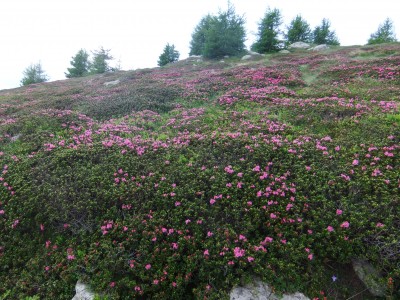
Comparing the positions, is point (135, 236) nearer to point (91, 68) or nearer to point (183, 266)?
point (183, 266)

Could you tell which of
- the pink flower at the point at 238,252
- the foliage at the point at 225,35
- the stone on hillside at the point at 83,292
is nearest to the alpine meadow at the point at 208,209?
the pink flower at the point at 238,252

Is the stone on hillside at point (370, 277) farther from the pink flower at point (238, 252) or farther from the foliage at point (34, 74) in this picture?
the foliage at point (34, 74)

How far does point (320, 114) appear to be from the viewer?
11.8 meters

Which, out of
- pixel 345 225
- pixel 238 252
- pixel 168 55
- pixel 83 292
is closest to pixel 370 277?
pixel 345 225

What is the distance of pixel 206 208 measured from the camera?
656 cm

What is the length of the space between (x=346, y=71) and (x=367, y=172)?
16338 millimetres

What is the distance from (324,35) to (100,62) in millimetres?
44850

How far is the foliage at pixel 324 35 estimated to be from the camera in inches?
1853

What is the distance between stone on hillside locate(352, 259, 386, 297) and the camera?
16.1 feet

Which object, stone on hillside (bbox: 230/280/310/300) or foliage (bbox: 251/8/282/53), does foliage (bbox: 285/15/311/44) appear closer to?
foliage (bbox: 251/8/282/53)

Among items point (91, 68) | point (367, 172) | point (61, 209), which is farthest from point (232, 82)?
point (91, 68)

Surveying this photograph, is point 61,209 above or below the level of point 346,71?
below

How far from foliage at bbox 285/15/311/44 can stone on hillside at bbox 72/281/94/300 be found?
172ft

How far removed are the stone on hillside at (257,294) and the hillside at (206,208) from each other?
0.15 m
